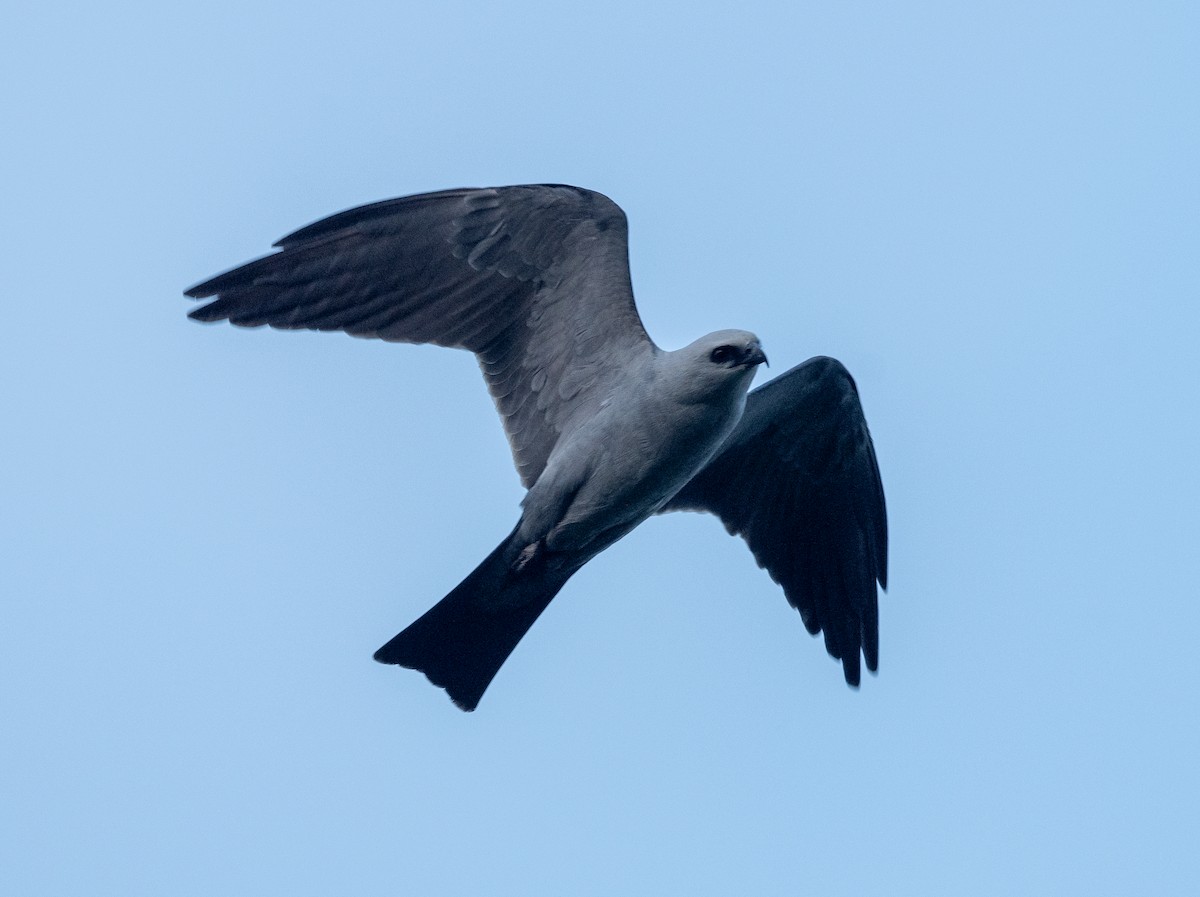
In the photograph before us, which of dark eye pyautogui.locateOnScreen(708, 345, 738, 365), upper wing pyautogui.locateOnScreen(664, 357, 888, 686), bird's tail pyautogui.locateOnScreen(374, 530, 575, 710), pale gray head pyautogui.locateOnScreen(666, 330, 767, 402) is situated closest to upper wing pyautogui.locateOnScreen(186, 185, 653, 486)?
bird's tail pyautogui.locateOnScreen(374, 530, 575, 710)

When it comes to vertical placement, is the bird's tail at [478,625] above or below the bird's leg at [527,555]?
below

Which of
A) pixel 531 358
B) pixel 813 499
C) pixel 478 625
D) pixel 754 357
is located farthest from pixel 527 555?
pixel 813 499

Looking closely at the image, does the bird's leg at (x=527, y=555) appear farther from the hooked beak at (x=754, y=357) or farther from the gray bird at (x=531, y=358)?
the hooked beak at (x=754, y=357)

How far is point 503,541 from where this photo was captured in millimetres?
10797

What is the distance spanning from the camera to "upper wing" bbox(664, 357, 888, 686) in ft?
38.0

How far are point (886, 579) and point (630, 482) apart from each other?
9.56 ft

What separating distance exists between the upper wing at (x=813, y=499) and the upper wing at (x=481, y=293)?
129cm

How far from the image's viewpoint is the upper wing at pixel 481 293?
35.9ft

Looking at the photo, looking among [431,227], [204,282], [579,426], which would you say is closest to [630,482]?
[579,426]

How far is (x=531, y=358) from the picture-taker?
11188mm

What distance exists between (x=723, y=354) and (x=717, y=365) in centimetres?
7

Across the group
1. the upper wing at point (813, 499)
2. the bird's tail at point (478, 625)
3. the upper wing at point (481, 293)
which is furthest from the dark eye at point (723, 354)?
the bird's tail at point (478, 625)

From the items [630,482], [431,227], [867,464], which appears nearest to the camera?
[630,482]

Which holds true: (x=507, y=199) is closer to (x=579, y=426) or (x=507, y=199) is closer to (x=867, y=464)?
(x=579, y=426)
